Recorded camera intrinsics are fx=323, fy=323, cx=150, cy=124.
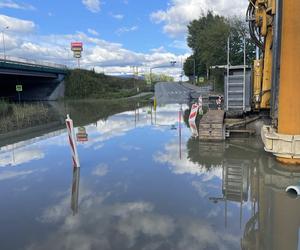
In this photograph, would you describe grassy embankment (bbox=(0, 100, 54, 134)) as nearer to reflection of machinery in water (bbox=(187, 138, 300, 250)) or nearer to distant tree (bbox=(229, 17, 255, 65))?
reflection of machinery in water (bbox=(187, 138, 300, 250))

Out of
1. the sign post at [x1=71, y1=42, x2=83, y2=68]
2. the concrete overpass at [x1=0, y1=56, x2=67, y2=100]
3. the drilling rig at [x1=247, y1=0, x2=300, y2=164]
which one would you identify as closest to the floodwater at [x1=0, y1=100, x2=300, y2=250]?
the drilling rig at [x1=247, y1=0, x2=300, y2=164]

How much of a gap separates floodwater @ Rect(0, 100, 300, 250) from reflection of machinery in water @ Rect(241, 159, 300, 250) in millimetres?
15

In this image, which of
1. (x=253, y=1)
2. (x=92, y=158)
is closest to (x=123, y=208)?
(x=92, y=158)

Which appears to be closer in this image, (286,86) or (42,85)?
(286,86)

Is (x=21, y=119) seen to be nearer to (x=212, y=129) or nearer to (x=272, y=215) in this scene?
(x=212, y=129)

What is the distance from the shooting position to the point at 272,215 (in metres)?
5.76

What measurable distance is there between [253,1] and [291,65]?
4.99m

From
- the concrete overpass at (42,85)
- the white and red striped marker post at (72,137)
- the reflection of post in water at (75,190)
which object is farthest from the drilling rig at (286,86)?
the concrete overpass at (42,85)

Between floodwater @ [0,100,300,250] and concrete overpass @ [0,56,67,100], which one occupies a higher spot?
concrete overpass @ [0,56,67,100]

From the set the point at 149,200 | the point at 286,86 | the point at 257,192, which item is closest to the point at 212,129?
the point at 286,86

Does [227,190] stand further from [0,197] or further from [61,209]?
[0,197]

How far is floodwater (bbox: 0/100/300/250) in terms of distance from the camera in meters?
4.99

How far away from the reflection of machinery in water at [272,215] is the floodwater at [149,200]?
2 cm

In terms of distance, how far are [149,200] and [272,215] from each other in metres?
2.37
